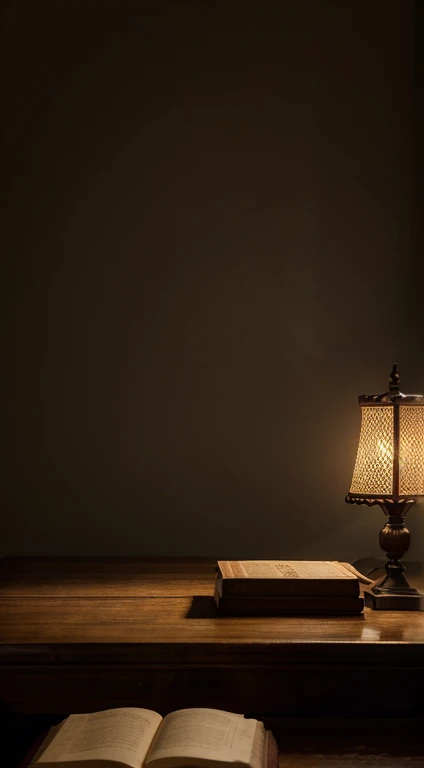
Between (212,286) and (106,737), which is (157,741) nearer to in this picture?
(106,737)

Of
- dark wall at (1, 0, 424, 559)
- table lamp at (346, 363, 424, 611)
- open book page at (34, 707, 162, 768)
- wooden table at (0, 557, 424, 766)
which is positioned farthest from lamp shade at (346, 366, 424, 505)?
open book page at (34, 707, 162, 768)

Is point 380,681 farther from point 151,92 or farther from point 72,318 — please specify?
point 151,92

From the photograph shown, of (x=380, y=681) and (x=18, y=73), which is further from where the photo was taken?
(x=18, y=73)

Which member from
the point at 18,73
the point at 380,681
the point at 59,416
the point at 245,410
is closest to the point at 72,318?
the point at 59,416

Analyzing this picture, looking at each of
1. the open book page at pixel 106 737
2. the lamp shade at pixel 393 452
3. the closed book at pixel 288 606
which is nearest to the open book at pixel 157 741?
the open book page at pixel 106 737

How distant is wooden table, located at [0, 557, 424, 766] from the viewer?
1.22 metres

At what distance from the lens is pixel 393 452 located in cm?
149

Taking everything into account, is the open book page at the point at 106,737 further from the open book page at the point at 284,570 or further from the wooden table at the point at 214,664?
the open book page at the point at 284,570

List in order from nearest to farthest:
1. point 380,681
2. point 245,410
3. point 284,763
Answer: point 284,763, point 380,681, point 245,410

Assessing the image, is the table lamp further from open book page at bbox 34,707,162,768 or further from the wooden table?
open book page at bbox 34,707,162,768

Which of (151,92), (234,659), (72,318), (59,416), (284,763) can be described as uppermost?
(151,92)

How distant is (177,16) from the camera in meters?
1.97

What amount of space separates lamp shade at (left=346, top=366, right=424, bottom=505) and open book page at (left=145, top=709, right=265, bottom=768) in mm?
515

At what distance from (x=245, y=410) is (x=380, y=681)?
2.70 feet
